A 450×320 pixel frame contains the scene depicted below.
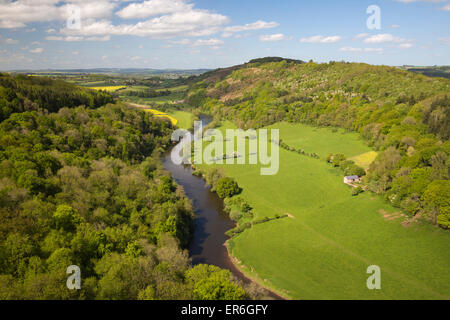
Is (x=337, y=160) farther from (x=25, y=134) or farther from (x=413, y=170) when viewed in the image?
(x=25, y=134)

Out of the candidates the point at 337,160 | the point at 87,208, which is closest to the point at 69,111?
the point at 87,208

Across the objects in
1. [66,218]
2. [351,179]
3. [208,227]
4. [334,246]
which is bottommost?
[208,227]

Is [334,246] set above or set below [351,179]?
below

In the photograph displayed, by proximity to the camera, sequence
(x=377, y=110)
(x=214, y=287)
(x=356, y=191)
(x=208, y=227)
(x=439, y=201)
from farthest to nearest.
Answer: (x=377, y=110), (x=356, y=191), (x=208, y=227), (x=439, y=201), (x=214, y=287)

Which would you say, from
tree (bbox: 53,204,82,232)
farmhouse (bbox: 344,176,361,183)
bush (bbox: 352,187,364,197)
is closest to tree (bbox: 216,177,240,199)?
bush (bbox: 352,187,364,197)

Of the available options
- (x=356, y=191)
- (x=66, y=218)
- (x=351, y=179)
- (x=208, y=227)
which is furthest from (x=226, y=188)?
(x=66, y=218)

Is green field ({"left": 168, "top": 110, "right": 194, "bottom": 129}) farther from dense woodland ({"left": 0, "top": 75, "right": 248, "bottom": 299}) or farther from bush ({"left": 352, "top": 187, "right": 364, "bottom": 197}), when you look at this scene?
bush ({"left": 352, "top": 187, "right": 364, "bottom": 197})

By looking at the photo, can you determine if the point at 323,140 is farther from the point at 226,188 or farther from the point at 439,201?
the point at 439,201
